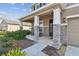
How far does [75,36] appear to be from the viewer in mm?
7371

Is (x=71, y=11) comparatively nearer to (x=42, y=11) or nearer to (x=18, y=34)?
(x=42, y=11)

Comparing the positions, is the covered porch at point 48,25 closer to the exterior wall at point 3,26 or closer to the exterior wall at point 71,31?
the exterior wall at point 71,31

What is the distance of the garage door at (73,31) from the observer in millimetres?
7296

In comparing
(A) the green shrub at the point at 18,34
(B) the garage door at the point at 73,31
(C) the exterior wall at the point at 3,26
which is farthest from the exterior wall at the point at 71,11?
(C) the exterior wall at the point at 3,26

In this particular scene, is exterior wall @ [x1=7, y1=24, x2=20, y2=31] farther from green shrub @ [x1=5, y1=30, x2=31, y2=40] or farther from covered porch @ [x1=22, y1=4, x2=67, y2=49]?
covered porch @ [x1=22, y1=4, x2=67, y2=49]

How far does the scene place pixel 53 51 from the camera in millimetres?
6809

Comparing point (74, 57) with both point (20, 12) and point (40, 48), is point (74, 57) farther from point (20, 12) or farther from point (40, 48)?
point (20, 12)

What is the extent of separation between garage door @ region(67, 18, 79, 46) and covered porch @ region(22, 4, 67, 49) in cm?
49

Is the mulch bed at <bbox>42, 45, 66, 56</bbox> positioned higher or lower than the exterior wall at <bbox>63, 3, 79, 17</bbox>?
lower

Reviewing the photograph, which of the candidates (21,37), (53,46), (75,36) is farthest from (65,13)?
(21,37)

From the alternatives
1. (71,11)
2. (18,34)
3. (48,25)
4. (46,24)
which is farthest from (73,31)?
(46,24)

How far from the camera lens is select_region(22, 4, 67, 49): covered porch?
24.2 ft

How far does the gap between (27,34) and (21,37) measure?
447 millimetres

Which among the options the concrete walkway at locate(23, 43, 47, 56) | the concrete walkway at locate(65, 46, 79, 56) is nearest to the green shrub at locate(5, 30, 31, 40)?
the concrete walkway at locate(23, 43, 47, 56)
